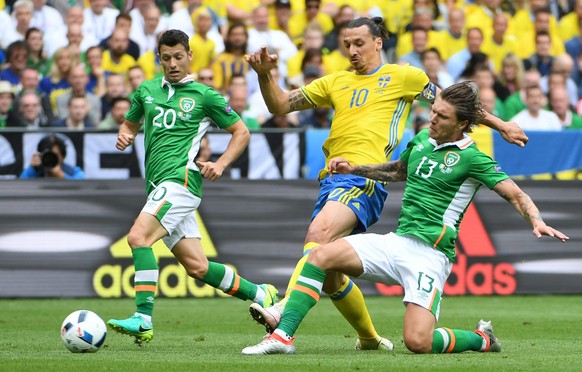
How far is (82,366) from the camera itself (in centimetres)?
746

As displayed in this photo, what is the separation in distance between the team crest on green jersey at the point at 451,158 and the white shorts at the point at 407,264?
0.58 m

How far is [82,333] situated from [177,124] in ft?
6.49

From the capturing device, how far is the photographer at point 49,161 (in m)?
14.4

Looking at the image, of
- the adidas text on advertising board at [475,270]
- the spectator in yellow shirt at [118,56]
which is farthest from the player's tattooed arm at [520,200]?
the spectator in yellow shirt at [118,56]

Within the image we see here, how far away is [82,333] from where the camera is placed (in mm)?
8352

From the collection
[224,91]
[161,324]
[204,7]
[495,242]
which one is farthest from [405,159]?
[204,7]

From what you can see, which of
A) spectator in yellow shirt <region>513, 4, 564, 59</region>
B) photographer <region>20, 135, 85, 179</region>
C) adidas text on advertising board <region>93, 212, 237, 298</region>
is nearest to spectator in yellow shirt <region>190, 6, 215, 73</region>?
photographer <region>20, 135, 85, 179</region>

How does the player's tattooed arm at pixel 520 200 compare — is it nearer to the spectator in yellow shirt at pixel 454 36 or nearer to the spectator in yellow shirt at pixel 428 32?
the spectator in yellow shirt at pixel 428 32

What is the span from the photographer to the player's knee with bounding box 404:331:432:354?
7.33 metres

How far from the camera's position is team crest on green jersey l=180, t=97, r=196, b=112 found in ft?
31.1

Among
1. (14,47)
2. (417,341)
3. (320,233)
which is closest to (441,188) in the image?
(320,233)

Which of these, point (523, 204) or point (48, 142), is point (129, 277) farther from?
point (523, 204)

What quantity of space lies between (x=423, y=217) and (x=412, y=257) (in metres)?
0.30

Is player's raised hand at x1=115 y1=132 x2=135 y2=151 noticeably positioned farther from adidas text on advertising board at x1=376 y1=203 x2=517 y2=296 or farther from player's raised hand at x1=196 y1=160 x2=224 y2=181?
adidas text on advertising board at x1=376 y1=203 x2=517 y2=296
